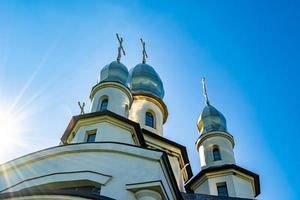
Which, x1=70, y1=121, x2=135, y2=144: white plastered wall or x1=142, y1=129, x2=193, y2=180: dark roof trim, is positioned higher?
x1=142, y1=129, x2=193, y2=180: dark roof trim

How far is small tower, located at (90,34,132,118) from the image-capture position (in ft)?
53.2

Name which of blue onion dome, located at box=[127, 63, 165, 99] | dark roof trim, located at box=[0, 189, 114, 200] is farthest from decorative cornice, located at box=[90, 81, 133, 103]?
dark roof trim, located at box=[0, 189, 114, 200]

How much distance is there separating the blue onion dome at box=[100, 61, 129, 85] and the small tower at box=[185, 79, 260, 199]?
5.67 meters

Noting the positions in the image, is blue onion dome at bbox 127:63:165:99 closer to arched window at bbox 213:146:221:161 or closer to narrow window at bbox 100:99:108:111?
arched window at bbox 213:146:221:161

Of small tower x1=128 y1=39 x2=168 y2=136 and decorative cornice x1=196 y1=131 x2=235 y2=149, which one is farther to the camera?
small tower x1=128 y1=39 x2=168 y2=136

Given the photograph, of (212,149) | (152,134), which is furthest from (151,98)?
(212,149)

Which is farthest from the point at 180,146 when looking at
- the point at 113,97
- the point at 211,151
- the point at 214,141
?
the point at 113,97

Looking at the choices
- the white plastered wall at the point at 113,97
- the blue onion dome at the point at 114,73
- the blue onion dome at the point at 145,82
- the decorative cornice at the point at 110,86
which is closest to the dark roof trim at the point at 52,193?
the white plastered wall at the point at 113,97

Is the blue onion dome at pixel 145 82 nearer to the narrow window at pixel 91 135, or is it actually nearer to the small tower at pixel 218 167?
the small tower at pixel 218 167

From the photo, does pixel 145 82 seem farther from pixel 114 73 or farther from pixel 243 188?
pixel 243 188

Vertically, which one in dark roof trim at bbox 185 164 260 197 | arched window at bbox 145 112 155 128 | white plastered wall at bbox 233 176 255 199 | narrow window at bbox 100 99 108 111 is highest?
arched window at bbox 145 112 155 128

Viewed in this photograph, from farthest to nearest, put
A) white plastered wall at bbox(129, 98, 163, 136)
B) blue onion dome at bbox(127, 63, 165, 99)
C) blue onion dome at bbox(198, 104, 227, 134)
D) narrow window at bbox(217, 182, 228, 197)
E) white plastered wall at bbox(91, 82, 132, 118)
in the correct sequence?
blue onion dome at bbox(127, 63, 165, 99), blue onion dome at bbox(198, 104, 227, 134), white plastered wall at bbox(129, 98, 163, 136), narrow window at bbox(217, 182, 228, 197), white plastered wall at bbox(91, 82, 132, 118)

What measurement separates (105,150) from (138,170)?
4.45ft

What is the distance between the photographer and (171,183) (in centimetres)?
1161
